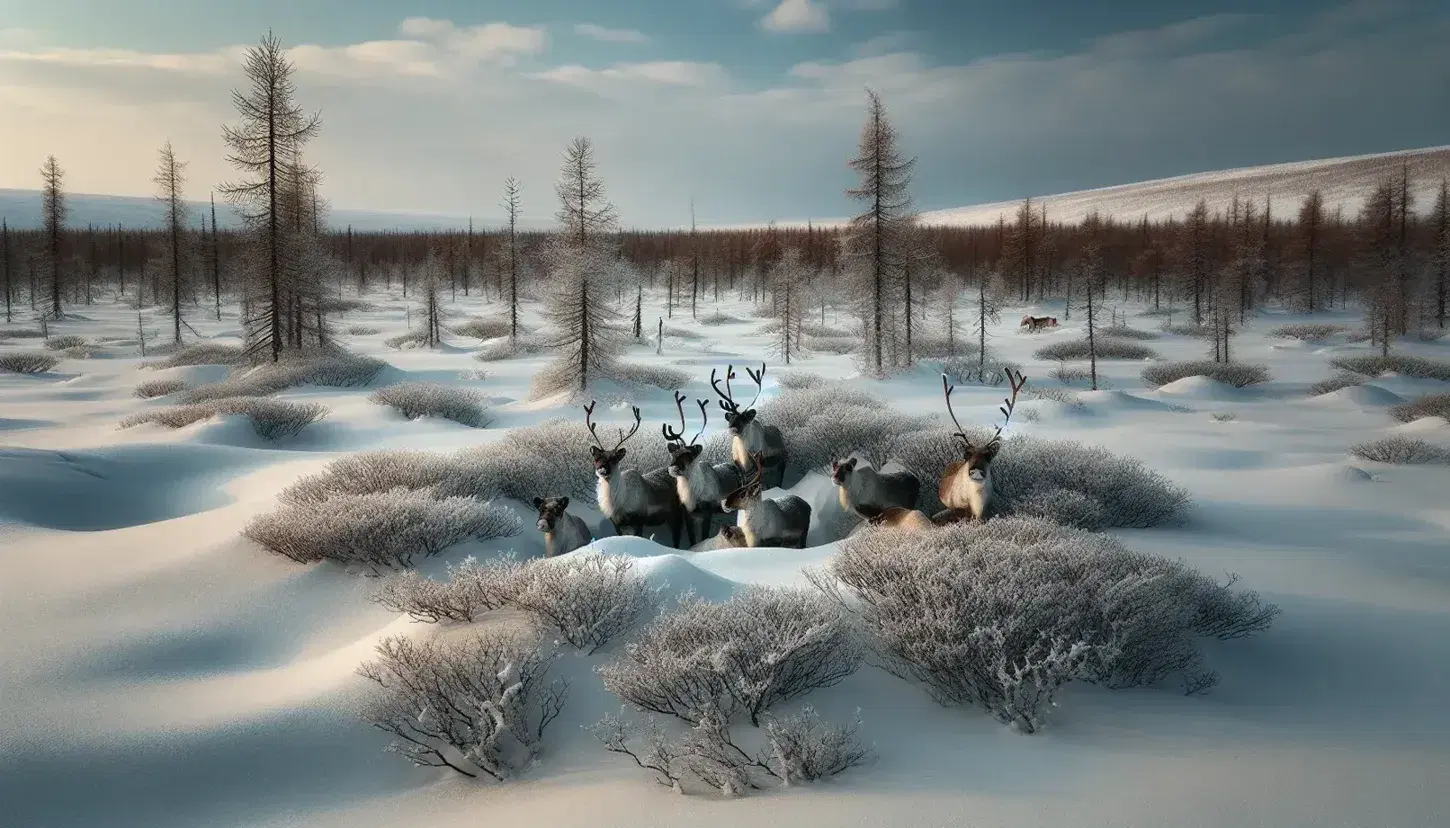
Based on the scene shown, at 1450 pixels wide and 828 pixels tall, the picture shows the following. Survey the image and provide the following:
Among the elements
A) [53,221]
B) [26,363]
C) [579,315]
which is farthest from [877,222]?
[53,221]

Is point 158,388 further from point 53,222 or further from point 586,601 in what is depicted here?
point 53,222

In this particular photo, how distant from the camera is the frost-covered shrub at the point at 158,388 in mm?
23578

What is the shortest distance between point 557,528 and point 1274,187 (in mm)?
176652

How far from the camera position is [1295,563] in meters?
7.92

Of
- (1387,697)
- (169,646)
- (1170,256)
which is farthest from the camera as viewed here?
(1170,256)

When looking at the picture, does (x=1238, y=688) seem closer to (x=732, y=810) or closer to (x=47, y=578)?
(x=732, y=810)

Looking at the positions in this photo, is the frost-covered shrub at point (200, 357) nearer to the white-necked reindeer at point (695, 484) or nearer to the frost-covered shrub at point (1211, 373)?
the white-necked reindeer at point (695, 484)

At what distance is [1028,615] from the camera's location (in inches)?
210

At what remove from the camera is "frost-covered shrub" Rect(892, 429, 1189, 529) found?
912 centimetres

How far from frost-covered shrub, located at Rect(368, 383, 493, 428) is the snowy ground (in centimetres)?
634

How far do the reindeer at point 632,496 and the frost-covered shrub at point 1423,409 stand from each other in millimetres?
18611

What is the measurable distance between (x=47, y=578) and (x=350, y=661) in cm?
418

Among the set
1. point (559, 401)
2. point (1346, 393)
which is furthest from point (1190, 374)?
point (559, 401)

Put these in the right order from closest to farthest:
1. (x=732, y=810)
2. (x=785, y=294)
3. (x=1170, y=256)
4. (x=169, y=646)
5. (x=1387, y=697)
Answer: (x=732, y=810)
(x=1387, y=697)
(x=169, y=646)
(x=785, y=294)
(x=1170, y=256)
